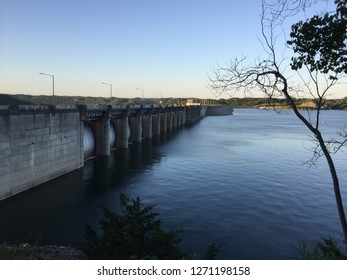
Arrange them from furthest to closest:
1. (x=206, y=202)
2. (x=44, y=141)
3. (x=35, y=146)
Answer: (x=44, y=141), (x=35, y=146), (x=206, y=202)

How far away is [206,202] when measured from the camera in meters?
36.1

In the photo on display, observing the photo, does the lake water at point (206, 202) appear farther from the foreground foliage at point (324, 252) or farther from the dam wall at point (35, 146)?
the foreground foliage at point (324, 252)

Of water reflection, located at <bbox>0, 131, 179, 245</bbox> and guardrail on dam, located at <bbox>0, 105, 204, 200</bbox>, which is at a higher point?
guardrail on dam, located at <bbox>0, 105, 204, 200</bbox>

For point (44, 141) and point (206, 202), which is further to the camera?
point (44, 141)

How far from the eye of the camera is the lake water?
26984 millimetres

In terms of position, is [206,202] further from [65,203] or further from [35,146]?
[35,146]

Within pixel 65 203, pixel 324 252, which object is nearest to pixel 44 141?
pixel 65 203

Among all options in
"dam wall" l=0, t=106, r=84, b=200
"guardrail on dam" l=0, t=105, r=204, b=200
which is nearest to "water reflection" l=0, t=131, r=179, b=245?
"dam wall" l=0, t=106, r=84, b=200

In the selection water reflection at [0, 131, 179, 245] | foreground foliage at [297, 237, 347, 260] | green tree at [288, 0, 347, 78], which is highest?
green tree at [288, 0, 347, 78]

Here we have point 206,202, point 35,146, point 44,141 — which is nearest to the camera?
point 206,202

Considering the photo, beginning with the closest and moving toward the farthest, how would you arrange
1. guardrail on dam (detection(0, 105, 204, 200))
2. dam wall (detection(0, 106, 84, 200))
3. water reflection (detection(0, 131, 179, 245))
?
water reflection (detection(0, 131, 179, 245)) → dam wall (detection(0, 106, 84, 200)) → guardrail on dam (detection(0, 105, 204, 200))

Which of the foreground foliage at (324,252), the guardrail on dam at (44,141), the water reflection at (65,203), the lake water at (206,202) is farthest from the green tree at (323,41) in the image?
the guardrail on dam at (44,141)

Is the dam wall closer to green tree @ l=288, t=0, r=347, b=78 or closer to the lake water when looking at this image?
the lake water

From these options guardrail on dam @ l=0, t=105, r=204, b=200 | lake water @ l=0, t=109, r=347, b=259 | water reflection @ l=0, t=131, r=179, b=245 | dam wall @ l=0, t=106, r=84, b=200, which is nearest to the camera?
lake water @ l=0, t=109, r=347, b=259
